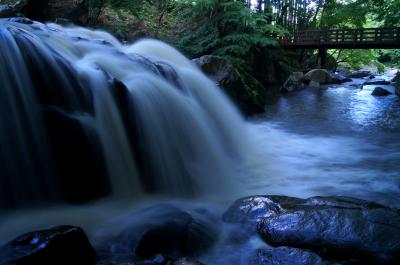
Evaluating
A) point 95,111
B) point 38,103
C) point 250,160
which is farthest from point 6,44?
point 250,160

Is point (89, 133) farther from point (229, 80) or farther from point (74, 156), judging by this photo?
point (229, 80)

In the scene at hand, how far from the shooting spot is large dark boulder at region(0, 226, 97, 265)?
8.51 feet

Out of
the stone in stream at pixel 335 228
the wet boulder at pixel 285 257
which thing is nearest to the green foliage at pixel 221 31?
the stone in stream at pixel 335 228

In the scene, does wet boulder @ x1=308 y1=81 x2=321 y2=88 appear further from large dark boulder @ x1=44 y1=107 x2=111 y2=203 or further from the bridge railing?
large dark boulder @ x1=44 y1=107 x2=111 y2=203

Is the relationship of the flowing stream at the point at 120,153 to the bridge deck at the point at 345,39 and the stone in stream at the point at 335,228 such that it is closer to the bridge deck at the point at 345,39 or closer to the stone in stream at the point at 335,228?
the stone in stream at the point at 335,228

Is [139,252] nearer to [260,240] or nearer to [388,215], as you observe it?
[260,240]

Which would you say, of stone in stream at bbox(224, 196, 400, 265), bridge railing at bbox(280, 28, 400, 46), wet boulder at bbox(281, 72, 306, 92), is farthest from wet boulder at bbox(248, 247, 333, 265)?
bridge railing at bbox(280, 28, 400, 46)

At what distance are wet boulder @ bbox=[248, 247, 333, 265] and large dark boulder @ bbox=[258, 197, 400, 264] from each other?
0.15m

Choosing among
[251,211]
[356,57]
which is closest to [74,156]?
[251,211]

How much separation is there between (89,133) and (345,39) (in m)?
21.1

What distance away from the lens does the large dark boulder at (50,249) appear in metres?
2.59

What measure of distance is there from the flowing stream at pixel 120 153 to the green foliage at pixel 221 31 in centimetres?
827

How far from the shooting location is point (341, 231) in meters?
3.07

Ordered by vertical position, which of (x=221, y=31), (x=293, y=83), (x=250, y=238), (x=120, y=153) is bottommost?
(x=250, y=238)
